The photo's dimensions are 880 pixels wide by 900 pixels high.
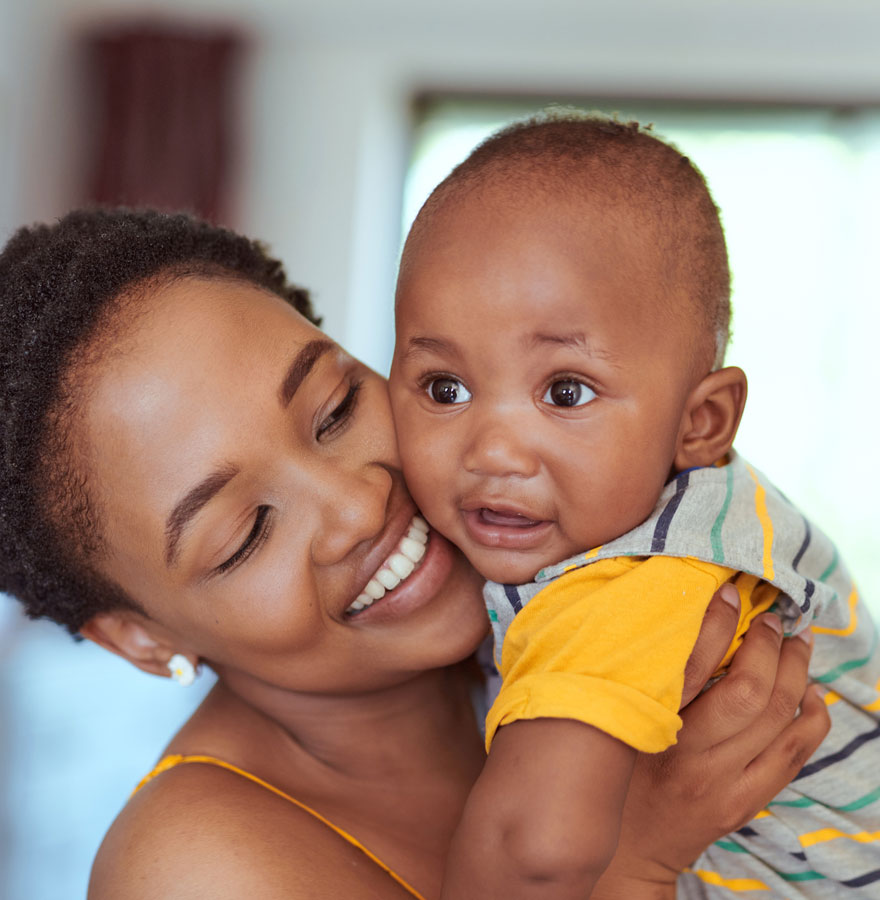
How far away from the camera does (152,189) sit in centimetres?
560

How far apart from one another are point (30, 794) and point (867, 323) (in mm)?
4617

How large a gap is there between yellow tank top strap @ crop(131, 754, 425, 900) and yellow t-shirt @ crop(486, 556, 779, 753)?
1.25 feet

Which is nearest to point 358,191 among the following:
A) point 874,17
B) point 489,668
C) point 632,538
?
point 874,17

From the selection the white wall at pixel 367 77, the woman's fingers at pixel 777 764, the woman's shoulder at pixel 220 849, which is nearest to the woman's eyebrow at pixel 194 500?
the woman's shoulder at pixel 220 849

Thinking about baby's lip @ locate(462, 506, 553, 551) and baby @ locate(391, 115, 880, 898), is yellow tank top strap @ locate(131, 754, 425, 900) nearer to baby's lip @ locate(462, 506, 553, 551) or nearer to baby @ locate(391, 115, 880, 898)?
baby @ locate(391, 115, 880, 898)

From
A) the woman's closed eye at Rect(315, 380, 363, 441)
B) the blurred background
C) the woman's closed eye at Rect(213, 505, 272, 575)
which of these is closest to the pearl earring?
the woman's closed eye at Rect(213, 505, 272, 575)

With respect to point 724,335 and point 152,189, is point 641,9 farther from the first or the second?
point 724,335

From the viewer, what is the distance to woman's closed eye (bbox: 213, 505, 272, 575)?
1237mm

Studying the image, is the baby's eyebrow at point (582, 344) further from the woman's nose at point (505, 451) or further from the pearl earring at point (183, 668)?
the pearl earring at point (183, 668)

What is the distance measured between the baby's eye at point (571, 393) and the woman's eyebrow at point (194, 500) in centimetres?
40

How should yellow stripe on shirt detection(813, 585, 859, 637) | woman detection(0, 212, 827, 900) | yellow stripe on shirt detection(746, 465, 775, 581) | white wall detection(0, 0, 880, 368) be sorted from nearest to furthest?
yellow stripe on shirt detection(746, 465, 775, 581)
woman detection(0, 212, 827, 900)
yellow stripe on shirt detection(813, 585, 859, 637)
white wall detection(0, 0, 880, 368)

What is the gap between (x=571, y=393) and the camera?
108 centimetres

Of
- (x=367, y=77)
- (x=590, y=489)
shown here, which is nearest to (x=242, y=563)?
(x=590, y=489)

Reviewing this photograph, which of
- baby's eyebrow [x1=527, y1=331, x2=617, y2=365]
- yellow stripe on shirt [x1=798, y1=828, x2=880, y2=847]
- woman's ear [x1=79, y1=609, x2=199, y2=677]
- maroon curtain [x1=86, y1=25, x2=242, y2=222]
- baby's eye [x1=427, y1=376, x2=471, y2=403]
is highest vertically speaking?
maroon curtain [x1=86, y1=25, x2=242, y2=222]
